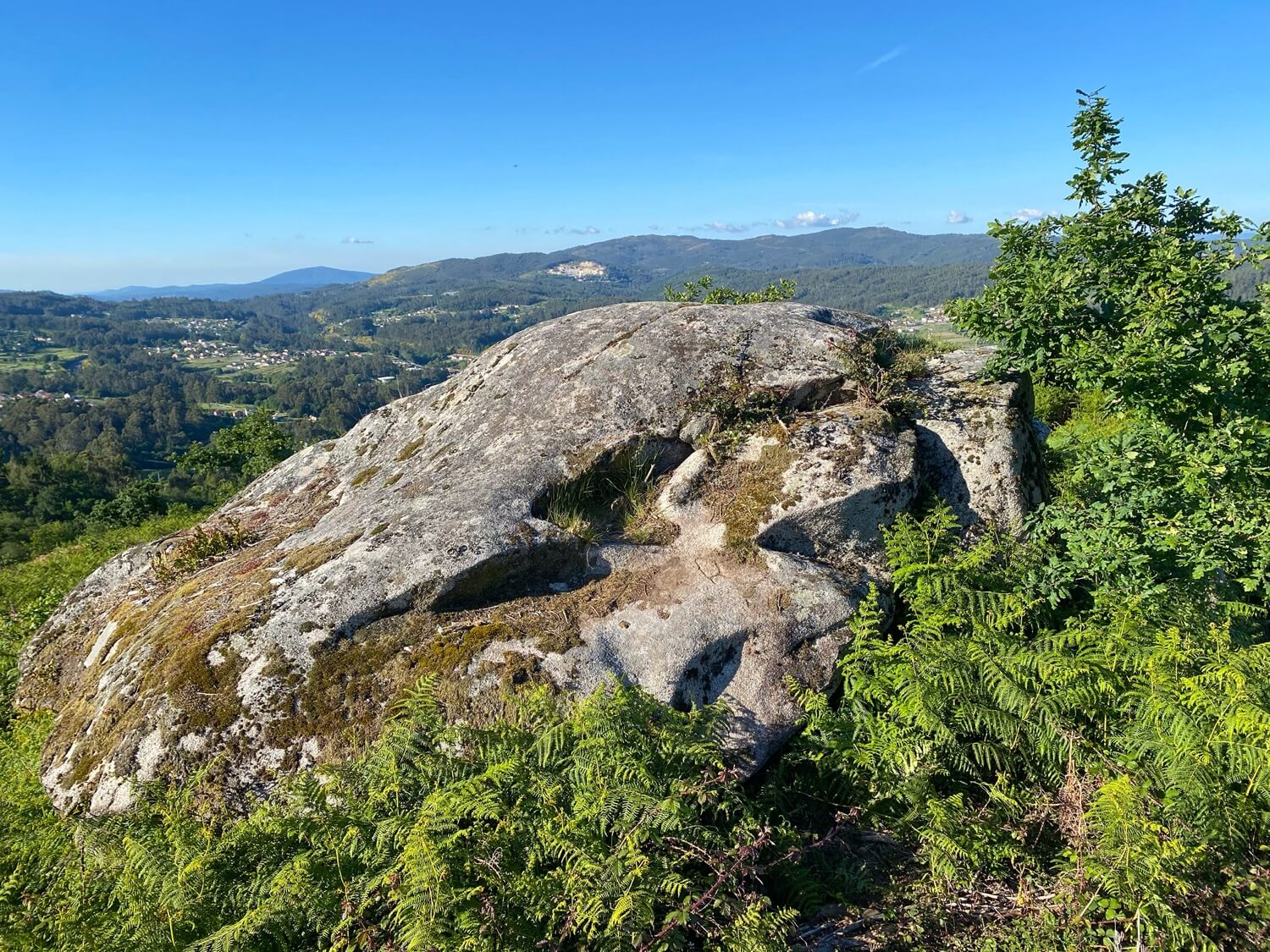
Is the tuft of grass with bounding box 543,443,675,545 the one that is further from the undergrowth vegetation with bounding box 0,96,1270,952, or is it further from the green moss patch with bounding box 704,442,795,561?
the undergrowth vegetation with bounding box 0,96,1270,952

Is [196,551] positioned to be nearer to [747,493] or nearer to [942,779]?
[747,493]

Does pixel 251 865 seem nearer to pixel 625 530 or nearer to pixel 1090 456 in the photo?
pixel 625 530

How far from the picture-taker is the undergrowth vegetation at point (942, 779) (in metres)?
4.26

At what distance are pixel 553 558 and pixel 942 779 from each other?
4808 mm

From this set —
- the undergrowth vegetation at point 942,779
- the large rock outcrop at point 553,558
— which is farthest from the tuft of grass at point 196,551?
the undergrowth vegetation at point 942,779

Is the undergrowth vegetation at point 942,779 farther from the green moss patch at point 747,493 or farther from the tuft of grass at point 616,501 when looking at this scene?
the tuft of grass at point 616,501

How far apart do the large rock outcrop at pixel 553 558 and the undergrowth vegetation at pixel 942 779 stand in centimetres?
57


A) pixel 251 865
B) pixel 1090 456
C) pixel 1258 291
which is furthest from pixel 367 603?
pixel 1258 291

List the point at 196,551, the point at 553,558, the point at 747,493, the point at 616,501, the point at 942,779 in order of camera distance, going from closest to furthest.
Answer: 1. the point at 942,779
2. the point at 553,558
3. the point at 747,493
4. the point at 616,501
5. the point at 196,551

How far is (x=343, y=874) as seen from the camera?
183 inches

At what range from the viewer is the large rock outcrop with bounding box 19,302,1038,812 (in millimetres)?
6734

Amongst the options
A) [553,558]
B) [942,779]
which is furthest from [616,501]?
[942,779]

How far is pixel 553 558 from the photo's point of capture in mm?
8188

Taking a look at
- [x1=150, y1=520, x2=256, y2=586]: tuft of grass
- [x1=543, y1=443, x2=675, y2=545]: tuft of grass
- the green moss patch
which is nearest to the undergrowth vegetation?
the green moss patch
